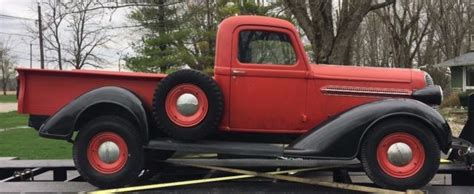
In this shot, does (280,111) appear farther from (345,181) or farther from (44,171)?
(44,171)

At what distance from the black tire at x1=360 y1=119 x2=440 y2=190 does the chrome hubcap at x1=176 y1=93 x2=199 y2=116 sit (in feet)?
4.76

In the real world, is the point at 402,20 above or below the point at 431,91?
above

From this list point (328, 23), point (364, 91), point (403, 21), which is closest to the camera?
point (364, 91)

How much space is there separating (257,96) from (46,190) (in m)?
1.89

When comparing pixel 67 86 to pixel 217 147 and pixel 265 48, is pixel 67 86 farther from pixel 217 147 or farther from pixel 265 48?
pixel 265 48

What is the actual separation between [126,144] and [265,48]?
148cm

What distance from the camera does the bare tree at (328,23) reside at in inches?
392

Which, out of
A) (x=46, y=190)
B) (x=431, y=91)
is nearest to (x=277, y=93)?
(x=431, y=91)

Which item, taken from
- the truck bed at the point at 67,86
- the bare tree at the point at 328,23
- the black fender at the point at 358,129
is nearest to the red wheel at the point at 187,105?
the truck bed at the point at 67,86

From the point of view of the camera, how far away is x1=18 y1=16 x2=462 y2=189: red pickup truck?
4660mm

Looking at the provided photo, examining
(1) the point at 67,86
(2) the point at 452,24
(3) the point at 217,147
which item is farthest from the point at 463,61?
(1) the point at 67,86

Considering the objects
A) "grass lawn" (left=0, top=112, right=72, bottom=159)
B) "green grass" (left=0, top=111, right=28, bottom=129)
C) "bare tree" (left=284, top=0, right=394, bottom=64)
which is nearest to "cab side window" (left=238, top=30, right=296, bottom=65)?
"bare tree" (left=284, top=0, right=394, bottom=64)

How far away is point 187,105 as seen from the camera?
4852 mm

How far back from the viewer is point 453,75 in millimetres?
34625
